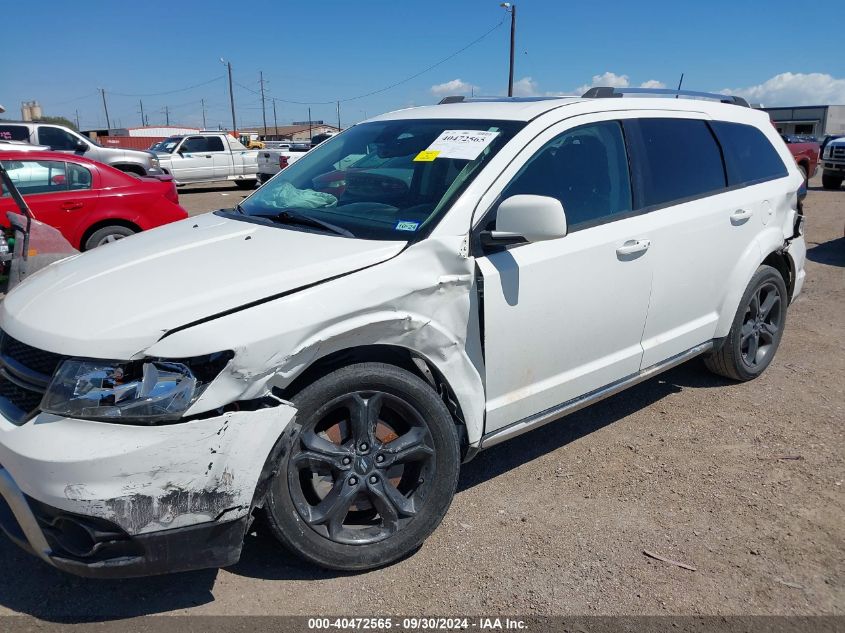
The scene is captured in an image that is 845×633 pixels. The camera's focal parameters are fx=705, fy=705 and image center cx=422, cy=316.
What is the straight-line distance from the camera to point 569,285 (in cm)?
330

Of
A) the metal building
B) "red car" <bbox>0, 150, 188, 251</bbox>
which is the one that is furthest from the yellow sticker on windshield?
the metal building

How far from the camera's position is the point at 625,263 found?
3.55m

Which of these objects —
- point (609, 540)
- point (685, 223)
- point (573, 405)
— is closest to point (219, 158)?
point (685, 223)

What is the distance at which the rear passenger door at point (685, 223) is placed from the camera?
3783mm

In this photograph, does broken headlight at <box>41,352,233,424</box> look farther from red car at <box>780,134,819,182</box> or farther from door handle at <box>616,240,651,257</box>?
red car at <box>780,134,819,182</box>

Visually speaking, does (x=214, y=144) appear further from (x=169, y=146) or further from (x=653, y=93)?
(x=653, y=93)

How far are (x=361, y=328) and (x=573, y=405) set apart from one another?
138 cm

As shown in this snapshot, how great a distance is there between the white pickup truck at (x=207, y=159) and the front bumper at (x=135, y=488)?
19.1 metres

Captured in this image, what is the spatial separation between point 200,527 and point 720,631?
1.91m

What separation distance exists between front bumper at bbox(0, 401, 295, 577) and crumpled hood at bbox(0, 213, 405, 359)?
11.9 inches

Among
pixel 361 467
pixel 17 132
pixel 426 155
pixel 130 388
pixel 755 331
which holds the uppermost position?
pixel 426 155

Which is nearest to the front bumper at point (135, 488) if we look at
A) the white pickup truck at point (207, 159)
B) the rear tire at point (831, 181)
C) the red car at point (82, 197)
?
the red car at point (82, 197)

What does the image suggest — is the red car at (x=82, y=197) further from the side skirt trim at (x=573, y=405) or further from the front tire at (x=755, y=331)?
the front tire at (x=755, y=331)

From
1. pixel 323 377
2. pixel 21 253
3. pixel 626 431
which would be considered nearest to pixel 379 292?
pixel 323 377
